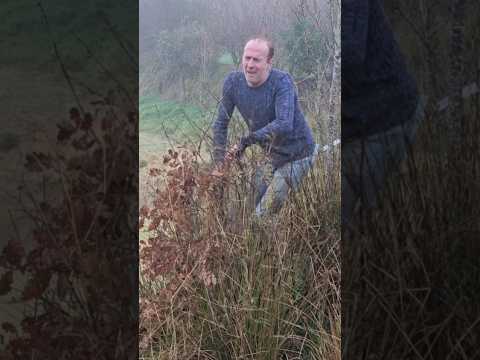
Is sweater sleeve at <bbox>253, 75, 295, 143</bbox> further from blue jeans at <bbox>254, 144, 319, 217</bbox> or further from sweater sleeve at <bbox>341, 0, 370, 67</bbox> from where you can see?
sweater sleeve at <bbox>341, 0, 370, 67</bbox>

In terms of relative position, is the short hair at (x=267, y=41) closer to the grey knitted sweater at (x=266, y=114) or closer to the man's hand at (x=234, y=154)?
the grey knitted sweater at (x=266, y=114)

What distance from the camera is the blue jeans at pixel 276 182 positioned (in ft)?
11.0

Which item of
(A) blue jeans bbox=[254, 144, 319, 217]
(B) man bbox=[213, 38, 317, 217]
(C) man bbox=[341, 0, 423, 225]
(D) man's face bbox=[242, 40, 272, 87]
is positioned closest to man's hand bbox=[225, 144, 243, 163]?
(B) man bbox=[213, 38, 317, 217]

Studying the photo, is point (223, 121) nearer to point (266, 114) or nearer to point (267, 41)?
point (266, 114)

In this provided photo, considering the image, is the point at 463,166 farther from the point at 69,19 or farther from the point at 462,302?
the point at 69,19

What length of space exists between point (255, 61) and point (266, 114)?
27cm

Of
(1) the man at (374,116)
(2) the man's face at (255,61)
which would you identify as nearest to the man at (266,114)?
(2) the man's face at (255,61)

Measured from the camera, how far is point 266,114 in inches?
135

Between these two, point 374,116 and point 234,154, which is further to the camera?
point 234,154

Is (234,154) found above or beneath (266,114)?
beneath

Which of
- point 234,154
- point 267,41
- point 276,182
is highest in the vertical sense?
point 267,41

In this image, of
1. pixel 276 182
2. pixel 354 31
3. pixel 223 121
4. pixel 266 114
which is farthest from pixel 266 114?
pixel 354 31

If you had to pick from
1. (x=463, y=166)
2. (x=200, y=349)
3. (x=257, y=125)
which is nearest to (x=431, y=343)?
(x=463, y=166)

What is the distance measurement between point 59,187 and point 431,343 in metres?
1.47
